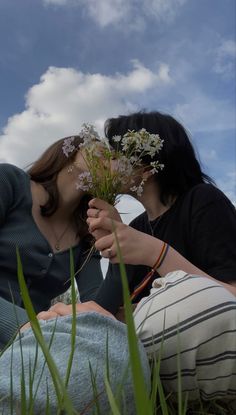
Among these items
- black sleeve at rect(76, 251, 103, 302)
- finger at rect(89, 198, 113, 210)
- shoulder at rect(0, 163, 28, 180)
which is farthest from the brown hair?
finger at rect(89, 198, 113, 210)

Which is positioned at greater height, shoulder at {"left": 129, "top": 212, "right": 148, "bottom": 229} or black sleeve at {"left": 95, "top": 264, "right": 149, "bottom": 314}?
shoulder at {"left": 129, "top": 212, "right": 148, "bottom": 229}

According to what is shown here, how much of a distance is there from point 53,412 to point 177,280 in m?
0.37

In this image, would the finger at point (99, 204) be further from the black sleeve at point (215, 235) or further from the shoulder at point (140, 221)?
the shoulder at point (140, 221)

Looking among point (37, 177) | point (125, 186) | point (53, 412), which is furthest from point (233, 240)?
point (53, 412)

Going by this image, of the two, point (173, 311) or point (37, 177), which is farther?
point (37, 177)

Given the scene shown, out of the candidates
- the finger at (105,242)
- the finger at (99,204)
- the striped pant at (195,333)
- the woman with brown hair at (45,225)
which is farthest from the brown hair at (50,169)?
the striped pant at (195,333)

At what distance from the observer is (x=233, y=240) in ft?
5.03

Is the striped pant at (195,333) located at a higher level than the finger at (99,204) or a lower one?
lower

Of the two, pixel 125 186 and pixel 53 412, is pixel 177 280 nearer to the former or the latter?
pixel 53 412

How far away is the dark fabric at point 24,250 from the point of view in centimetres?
173

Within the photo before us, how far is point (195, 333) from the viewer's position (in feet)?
2.84

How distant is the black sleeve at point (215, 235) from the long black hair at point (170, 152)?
0.58 feet

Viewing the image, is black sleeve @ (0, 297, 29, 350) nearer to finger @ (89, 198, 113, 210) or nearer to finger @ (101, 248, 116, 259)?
finger @ (101, 248, 116, 259)

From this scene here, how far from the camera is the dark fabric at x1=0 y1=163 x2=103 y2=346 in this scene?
173 centimetres
